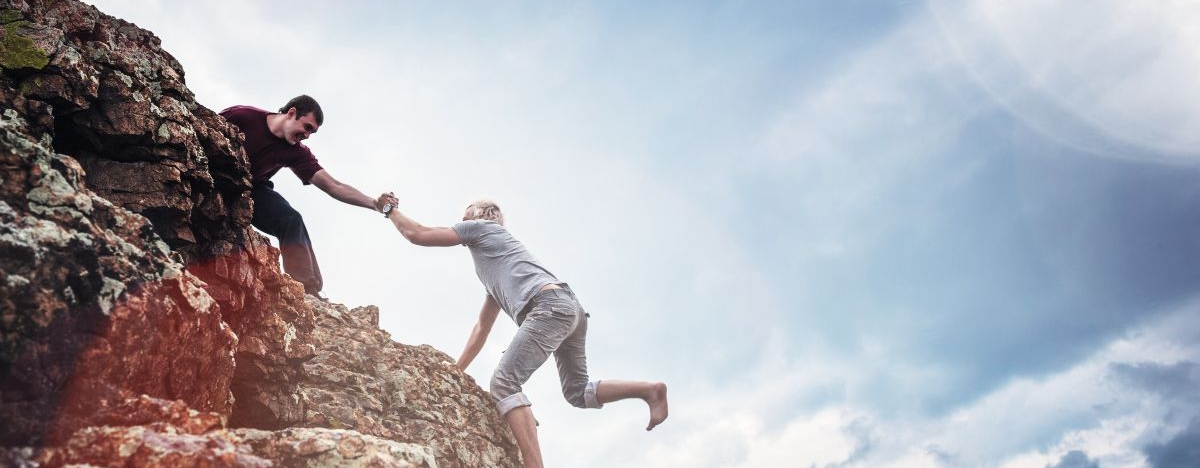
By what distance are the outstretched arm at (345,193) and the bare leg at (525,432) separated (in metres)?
3.31

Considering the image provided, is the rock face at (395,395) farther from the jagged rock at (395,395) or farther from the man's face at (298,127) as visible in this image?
the man's face at (298,127)

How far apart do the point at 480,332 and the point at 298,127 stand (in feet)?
12.3

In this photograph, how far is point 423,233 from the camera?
29.3 feet

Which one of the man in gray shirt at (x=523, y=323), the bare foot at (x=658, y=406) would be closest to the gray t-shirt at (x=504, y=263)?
the man in gray shirt at (x=523, y=323)

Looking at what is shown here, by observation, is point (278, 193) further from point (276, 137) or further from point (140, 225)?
point (140, 225)

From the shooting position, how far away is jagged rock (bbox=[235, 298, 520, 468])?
780 cm

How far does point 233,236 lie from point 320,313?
11.1 feet

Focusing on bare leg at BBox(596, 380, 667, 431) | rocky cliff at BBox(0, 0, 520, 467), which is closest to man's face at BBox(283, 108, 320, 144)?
rocky cliff at BBox(0, 0, 520, 467)

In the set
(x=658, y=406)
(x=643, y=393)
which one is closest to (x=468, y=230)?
(x=643, y=393)

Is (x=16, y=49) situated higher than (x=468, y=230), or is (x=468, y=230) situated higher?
(x=468, y=230)

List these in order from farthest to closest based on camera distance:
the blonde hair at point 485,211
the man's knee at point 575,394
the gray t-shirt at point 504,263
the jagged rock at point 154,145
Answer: the blonde hair at point 485,211, the man's knee at point 575,394, the gray t-shirt at point 504,263, the jagged rock at point 154,145

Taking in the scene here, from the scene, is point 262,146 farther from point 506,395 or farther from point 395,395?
point 506,395

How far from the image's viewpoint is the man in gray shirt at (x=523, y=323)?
8.54 m

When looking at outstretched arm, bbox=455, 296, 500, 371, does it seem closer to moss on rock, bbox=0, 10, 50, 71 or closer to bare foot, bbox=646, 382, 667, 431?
bare foot, bbox=646, 382, 667, 431
